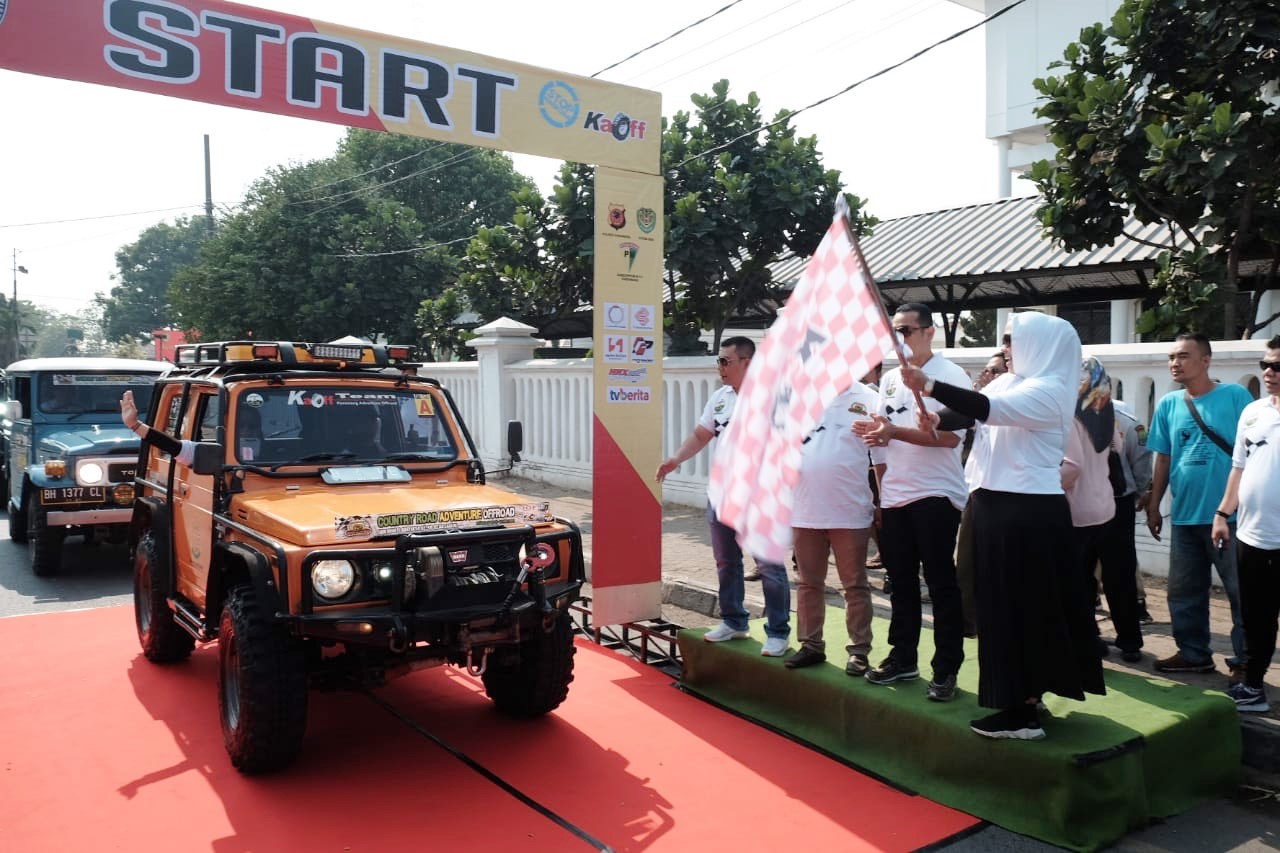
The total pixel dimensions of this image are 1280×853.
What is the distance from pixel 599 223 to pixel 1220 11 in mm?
5330

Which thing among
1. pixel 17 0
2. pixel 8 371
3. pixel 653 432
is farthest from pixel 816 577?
pixel 8 371

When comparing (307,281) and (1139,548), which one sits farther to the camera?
(307,281)

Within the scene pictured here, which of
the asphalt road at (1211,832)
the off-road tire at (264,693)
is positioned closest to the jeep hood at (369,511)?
the off-road tire at (264,693)

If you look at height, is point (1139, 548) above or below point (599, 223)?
below

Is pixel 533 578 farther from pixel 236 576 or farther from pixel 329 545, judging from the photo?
pixel 236 576

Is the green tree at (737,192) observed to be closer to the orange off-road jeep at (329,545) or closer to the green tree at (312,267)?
the orange off-road jeep at (329,545)

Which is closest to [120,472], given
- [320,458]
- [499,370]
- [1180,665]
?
[320,458]

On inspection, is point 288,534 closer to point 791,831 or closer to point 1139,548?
point 791,831

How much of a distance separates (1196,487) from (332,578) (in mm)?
4627

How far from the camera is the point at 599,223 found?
6434 mm

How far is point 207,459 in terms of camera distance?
5.00 m

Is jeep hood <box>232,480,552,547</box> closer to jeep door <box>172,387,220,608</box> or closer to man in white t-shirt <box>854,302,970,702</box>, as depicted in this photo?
jeep door <box>172,387,220,608</box>

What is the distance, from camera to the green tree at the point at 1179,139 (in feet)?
24.4

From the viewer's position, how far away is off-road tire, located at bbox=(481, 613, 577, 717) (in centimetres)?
510
